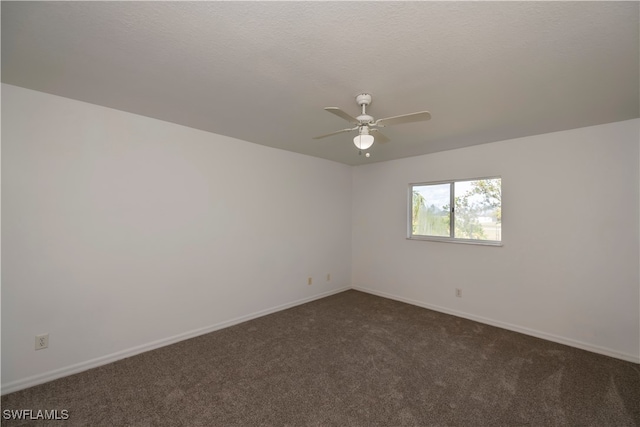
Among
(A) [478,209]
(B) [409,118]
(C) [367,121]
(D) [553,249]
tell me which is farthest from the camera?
(A) [478,209]

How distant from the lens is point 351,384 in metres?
2.24

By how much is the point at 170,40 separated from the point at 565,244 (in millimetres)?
4087

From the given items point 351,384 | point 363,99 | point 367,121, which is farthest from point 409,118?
point 351,384

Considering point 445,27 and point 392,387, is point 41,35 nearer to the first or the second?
point 445,27

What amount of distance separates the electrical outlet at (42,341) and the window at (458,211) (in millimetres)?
4333

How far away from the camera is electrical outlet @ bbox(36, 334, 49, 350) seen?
2.23 m

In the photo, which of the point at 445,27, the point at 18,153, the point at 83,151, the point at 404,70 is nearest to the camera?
the point at 445,27

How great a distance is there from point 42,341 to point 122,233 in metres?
1.02

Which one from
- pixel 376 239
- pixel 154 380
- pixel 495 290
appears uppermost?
pixel 376 239

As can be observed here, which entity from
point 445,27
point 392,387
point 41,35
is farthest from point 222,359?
point 445,27

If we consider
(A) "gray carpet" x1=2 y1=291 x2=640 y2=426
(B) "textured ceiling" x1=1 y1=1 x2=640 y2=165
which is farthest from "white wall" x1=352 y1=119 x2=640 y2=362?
(B) "textured ceiling" x1=1 y1=1 x2=640 y2=165

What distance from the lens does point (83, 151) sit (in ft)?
7.97

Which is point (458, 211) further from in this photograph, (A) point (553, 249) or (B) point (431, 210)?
(A) point (553, 249)

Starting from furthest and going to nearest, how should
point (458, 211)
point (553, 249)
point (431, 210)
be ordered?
1. point (431, 210)
2. point (458, 211)
3. point (553, 249)
